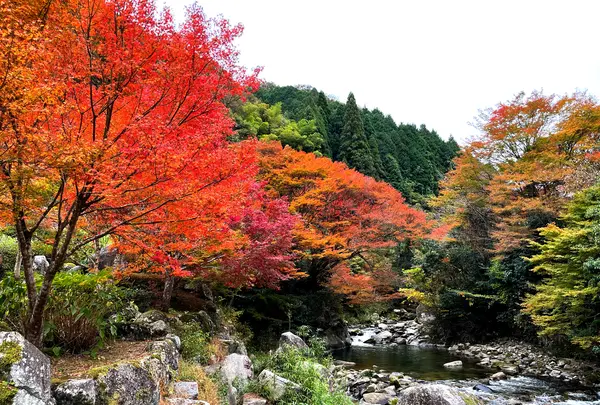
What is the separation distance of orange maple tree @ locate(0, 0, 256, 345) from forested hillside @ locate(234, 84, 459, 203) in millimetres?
25284

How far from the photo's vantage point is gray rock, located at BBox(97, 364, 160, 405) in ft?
→ 14.5

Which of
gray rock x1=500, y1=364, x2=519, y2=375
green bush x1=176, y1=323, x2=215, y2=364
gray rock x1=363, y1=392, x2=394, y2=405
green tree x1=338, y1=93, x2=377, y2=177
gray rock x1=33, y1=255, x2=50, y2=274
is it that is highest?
green tree x1=338, y1=93, x2=377, y2=177

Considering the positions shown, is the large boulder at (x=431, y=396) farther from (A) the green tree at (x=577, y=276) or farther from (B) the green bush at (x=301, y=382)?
(A) the green tree at (x=577, y=276)

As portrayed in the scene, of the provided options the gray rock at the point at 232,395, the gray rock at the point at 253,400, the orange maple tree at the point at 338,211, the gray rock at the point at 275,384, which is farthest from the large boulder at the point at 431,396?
the orange maple tree at the point at 338,211

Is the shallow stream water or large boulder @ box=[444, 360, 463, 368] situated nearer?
the shallow stream water

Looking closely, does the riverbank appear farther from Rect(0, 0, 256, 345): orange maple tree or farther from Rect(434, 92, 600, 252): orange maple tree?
Rect(0, 0, 256, 345): orange maple tree

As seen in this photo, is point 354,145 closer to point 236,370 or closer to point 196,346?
point 196,346

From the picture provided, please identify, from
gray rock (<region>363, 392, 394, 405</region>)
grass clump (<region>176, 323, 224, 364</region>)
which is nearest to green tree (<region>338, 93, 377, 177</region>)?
gray rock (<region>363, 392, 394, 405</region>)

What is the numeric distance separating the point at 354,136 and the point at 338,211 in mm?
25926


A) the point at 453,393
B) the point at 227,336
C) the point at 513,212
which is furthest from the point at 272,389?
the point at 513,212

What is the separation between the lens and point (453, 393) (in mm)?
6977

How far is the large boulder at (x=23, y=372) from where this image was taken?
3.45 meters

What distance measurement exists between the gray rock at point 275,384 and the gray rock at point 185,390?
5.74ft

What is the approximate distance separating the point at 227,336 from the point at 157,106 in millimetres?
8285
